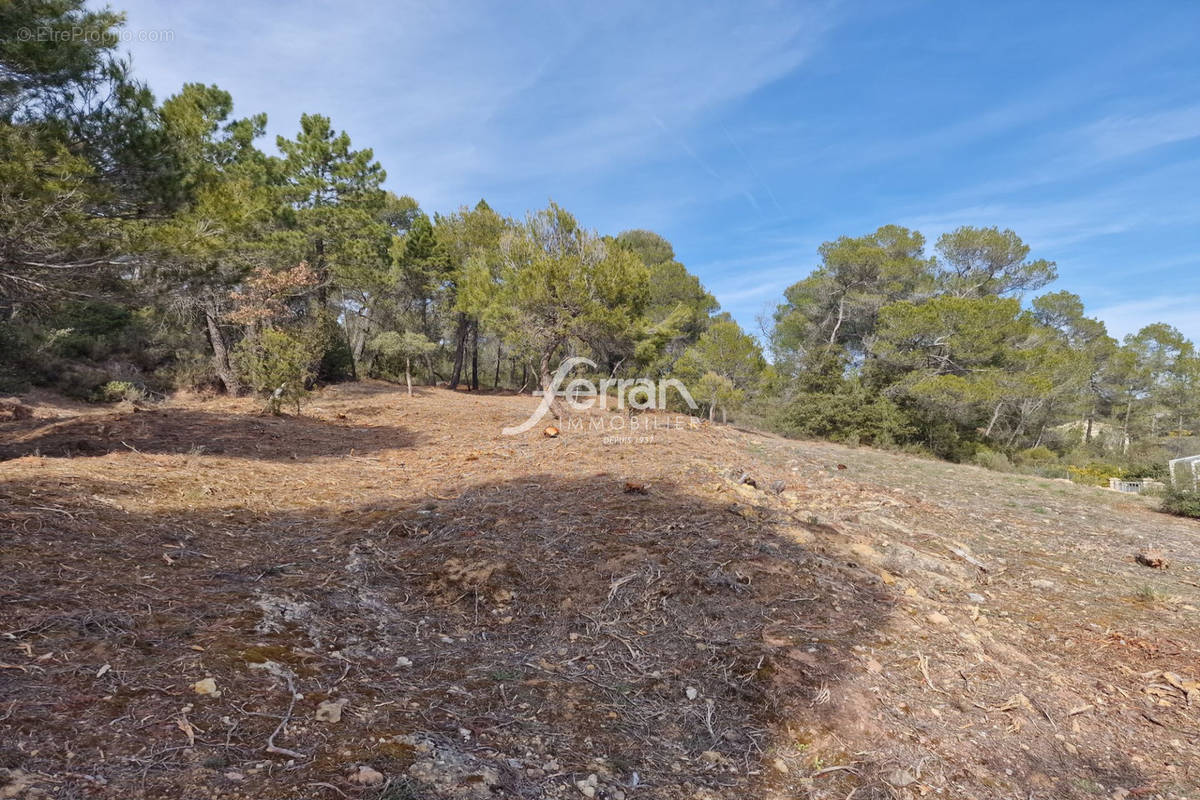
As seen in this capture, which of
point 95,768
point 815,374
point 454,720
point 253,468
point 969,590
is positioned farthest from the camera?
point 815,374

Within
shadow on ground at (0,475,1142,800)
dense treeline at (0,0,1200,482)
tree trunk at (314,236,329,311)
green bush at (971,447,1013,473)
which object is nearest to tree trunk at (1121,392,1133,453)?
dense treeline at (0,0,1200,482)

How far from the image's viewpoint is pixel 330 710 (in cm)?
199

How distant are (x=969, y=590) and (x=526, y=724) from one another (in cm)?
369

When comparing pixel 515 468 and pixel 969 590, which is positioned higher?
pixel 515 468

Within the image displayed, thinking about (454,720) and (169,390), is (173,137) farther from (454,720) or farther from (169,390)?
(169,390)

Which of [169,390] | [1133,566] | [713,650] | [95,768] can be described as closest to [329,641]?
[95,768]

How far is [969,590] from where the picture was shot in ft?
13.0

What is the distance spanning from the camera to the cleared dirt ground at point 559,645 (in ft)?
5.93

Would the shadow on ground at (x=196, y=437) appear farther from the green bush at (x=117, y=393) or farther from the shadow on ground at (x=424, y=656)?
the green bush at (x=117, y=393)

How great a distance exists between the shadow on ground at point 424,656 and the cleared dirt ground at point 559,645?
1 cm

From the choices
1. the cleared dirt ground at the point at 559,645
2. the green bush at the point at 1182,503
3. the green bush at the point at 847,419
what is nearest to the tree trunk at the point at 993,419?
the green bush at the point at 847,419

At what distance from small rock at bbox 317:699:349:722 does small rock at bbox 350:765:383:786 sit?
346 millimetres

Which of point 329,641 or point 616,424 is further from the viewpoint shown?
point 616,424

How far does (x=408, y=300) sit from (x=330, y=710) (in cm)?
2323
